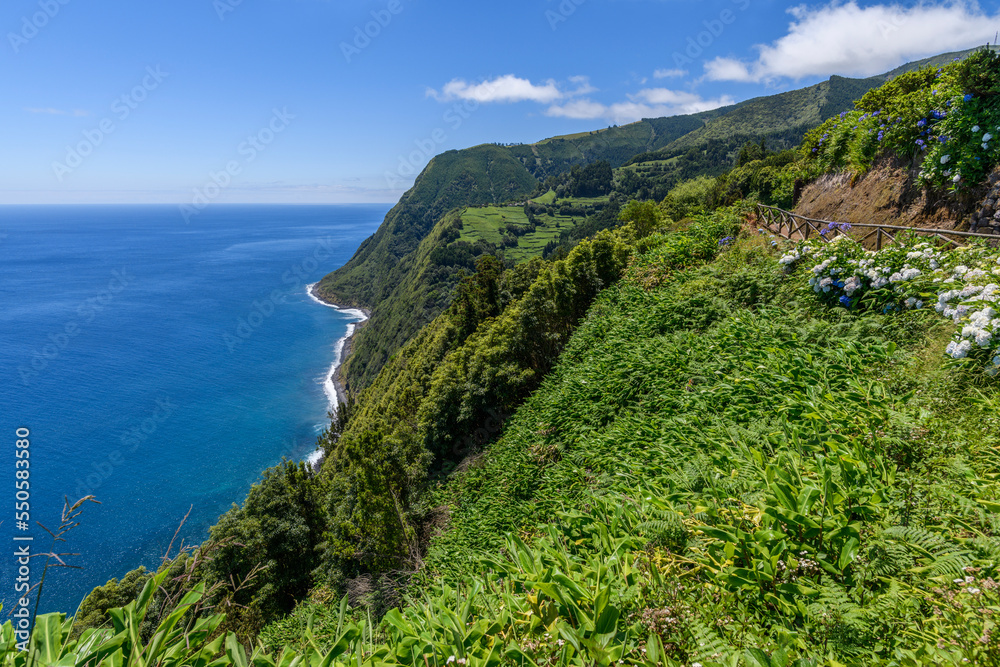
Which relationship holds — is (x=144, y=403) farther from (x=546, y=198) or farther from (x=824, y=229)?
(x=546, y=198)

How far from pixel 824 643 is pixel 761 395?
3767 mm

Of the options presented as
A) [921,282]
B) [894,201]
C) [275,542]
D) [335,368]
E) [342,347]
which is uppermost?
[894,201]

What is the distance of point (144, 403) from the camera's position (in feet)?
253

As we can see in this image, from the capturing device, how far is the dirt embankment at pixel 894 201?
9.66 m

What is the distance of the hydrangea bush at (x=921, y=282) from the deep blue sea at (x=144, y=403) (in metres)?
22.8

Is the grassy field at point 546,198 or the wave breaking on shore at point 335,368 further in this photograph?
the grassy field at point 546,198

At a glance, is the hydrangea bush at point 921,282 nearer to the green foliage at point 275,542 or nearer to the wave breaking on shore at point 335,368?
the green foliage at point 275,542

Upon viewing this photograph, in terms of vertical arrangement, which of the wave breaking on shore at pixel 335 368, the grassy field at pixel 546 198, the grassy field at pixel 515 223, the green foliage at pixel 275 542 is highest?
the grassy field at pixel 546 198

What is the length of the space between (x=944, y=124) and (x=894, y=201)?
2.37 metres

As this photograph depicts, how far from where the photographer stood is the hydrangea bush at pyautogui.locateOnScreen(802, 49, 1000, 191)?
908cm

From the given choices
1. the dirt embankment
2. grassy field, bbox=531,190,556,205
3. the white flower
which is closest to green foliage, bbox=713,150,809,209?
the dirt embankment

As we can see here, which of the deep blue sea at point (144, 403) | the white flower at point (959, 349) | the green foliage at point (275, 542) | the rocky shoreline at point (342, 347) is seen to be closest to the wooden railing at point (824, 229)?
the white flower at point (959, 349)

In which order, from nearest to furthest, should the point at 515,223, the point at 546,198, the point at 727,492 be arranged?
the point at 727,492
the point at 515,223
the point at 546,198

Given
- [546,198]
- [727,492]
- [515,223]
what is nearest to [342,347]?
[515,223]
